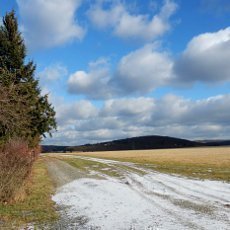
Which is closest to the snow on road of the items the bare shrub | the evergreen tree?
the bare shrub

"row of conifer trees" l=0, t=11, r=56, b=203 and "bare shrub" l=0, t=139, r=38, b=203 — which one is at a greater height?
"row of conifer trees" l=0, t=11, r=56, b=203

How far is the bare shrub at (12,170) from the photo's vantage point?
45.7 feet

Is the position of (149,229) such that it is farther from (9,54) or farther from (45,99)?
(45,99)

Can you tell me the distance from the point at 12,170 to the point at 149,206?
17.3 feet

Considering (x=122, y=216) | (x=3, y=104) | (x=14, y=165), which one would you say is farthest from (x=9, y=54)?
(x=122, y=216)

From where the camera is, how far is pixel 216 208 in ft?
40.2

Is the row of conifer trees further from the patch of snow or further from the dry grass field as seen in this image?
the dry grass field

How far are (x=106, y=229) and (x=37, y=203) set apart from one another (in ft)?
17.6

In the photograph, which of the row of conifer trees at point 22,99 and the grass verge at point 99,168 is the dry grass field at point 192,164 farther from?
the row of conifer trees at point 22,99

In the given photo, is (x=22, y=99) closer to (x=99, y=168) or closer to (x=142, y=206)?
(x=142, y=206)

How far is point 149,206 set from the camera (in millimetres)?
13000

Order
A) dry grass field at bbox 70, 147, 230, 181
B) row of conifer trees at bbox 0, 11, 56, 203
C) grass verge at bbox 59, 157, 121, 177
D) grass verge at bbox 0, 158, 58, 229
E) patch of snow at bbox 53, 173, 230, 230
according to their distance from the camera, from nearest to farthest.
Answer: patch of snow at bbox 53, 173, 230, 230 → grass verge at bbox 0, 158, 58, 229 → row of conifer trees at bbox 0, 11, 56, 203 → dry grass field at bbox 70, 147, 230, 181 → grass verge at bbox 59, 157, 121, 177

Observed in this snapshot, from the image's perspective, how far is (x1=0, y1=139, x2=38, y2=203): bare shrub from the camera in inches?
548

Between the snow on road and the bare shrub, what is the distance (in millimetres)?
1800
